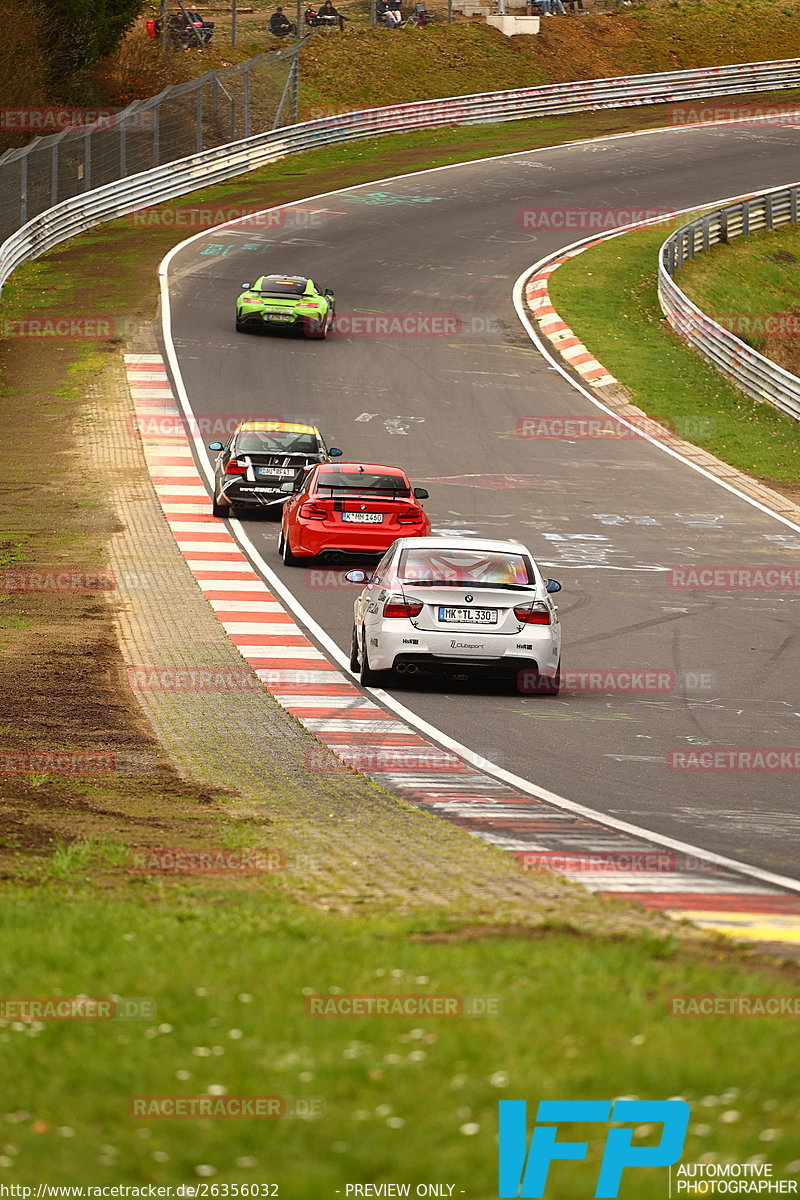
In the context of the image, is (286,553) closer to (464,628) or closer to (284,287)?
(464,628)

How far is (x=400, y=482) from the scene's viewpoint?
22719mm

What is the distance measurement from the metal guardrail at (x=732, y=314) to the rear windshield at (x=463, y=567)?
21.5 metres

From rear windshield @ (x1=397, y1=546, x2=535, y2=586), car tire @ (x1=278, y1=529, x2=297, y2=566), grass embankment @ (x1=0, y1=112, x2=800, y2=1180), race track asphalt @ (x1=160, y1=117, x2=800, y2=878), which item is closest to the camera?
grass embankment @ (x1=0, y1=112, x2=800, y2=1180)

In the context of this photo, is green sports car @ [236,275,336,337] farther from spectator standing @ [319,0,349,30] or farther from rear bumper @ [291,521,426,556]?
spectator standing @ [319,0,349,30]

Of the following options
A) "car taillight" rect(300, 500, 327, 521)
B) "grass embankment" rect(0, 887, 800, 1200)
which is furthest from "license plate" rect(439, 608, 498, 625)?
"grass embankment" rect(0, 887, 800, 1200)

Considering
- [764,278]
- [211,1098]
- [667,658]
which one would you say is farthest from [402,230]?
[211,1098]

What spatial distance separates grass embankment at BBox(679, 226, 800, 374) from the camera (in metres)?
44.2

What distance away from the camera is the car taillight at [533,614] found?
16078 mm

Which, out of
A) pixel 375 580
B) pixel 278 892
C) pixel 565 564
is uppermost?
pixel 278 892

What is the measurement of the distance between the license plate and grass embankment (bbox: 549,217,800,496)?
16.4m

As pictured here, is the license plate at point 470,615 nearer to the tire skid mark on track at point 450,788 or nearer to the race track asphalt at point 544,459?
the race track asphalt at point 544,459

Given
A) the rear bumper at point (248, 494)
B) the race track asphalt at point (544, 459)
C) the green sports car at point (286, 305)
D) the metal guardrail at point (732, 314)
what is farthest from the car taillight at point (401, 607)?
the green sports car at point (286, 305)

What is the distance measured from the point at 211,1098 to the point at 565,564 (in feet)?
62.9

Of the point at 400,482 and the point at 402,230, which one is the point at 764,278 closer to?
the point at 402,230
